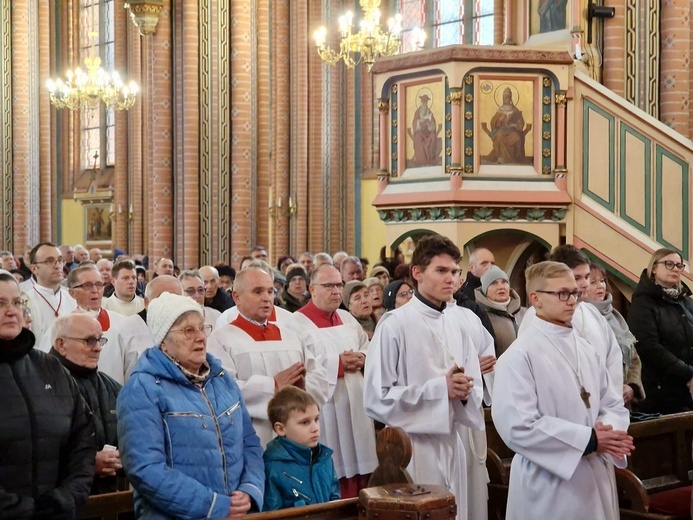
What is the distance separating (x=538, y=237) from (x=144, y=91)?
49.9ft

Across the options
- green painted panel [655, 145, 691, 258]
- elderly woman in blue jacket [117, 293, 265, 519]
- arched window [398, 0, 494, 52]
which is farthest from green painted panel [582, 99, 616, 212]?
arched window [398, 0, 494, 52]

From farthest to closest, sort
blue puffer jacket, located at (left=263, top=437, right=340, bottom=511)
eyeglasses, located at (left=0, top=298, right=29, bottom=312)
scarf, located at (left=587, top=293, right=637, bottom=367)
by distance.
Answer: scarf, located at (left=587, top=293, right=637, bottom=367), blue puffer jacket, located at (left=263, top=437, right=340, bottom=511), eyeglasses, located at (left=0, top=298, right=29, bottom=312)

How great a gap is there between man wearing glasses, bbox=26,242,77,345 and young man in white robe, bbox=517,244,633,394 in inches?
159

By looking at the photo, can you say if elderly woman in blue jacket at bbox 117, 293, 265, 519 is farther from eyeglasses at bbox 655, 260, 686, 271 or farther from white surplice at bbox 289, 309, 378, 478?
eyeglasses at bbox 655, 260, 686, 271

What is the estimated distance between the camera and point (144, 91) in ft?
77.1

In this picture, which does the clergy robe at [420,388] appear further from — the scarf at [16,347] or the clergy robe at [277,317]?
the scarf at [16,347]

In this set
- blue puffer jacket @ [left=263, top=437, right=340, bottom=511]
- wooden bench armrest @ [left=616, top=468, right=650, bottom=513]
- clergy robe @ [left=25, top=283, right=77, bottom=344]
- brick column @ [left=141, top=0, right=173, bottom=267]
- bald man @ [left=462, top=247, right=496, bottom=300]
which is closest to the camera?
blue puffer jacket @ [left=263, top=437, right=340, bottom=511]

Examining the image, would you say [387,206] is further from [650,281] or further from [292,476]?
[292,476]

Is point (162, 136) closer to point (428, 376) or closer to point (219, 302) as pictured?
point (219, 302)

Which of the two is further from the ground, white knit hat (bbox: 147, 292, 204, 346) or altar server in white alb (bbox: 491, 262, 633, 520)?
white knit hat (bbox: 147, 292, 204, 346)

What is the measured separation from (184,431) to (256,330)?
1.60m

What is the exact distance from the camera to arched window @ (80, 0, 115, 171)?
26859mm

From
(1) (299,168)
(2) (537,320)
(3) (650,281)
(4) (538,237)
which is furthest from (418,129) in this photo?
(1) (299,168)

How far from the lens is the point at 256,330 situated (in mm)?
5648
